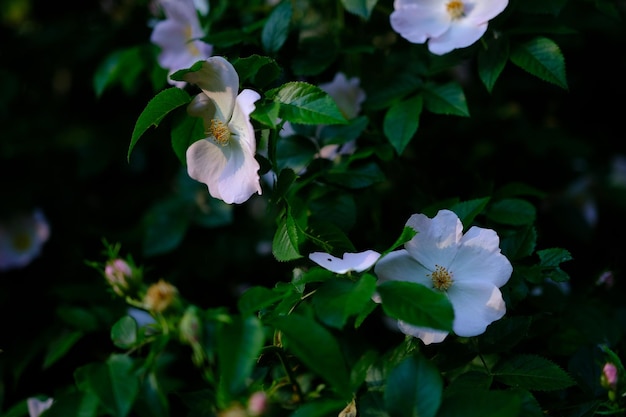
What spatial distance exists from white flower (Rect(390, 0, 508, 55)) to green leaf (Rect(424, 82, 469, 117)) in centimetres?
9

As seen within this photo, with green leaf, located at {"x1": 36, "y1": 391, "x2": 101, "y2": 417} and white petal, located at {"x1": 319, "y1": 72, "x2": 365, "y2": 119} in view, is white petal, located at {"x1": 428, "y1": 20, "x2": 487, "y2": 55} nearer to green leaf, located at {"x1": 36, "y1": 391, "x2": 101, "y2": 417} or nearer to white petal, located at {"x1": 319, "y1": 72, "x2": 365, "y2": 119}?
white petal, located at {"x1": 319, "y1": 72, "x2": 365, "y2": 119}

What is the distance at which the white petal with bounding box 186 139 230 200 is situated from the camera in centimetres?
110

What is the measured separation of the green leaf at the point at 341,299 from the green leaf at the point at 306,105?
24cm

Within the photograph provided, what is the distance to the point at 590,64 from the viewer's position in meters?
2.23

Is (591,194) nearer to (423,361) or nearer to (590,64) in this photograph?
(590,64)

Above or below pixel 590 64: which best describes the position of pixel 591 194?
below

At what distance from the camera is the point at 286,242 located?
1.09m

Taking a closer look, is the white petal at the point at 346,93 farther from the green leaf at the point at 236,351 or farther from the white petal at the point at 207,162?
the green leaf at the point at 236,351

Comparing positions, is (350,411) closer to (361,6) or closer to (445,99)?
(445,99)

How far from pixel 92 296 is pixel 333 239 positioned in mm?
731

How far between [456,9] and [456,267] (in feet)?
1.79

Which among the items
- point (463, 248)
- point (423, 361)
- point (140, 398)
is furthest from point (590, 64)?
point (140, 398)

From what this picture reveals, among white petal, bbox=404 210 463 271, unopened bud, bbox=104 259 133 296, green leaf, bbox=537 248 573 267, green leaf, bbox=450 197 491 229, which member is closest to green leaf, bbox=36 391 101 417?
unopened bud, bbox=104 259 133 296

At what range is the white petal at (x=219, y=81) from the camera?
3.35 feet
